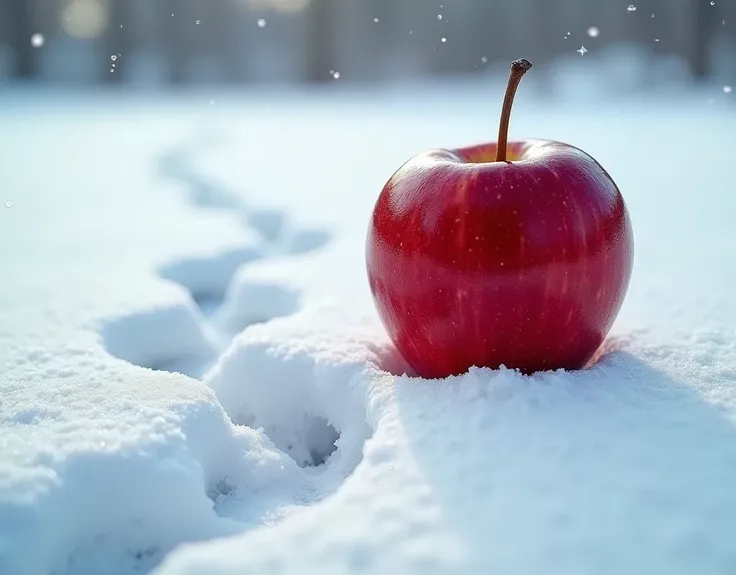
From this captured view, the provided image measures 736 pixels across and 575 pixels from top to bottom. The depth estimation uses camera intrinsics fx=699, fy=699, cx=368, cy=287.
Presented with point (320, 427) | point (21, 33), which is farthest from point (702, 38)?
point (21, 33)

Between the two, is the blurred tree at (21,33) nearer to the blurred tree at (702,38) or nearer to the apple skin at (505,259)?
the blurred tree at (702,38)

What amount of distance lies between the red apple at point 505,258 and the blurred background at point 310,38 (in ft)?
51.7

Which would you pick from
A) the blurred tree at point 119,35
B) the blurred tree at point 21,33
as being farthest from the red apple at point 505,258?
the blurred tree at point 21,33

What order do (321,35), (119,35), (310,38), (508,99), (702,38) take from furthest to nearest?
1. (119,35)
2. (310,38)
3. (321,35)
4. (702,38)
5. (508,99)

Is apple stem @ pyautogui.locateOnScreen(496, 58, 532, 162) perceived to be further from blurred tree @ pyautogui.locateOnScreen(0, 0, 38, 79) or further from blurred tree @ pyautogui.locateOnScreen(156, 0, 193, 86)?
blurred tree @ pyautogui.locateOnScreen(0, 0, 38, 79)

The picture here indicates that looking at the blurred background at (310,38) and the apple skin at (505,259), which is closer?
the apple skin at (505,259)

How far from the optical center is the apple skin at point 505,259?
4.87 ft

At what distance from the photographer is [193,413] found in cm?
146

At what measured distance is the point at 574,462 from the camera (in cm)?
127

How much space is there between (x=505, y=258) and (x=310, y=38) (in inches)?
706

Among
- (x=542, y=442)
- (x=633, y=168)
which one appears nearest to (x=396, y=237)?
(x=542, y=442)

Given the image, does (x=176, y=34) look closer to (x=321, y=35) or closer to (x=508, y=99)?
(x=321, y=35)

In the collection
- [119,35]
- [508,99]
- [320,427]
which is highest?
[119,35]

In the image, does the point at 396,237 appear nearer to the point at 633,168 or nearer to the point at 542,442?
the point at 542,442
